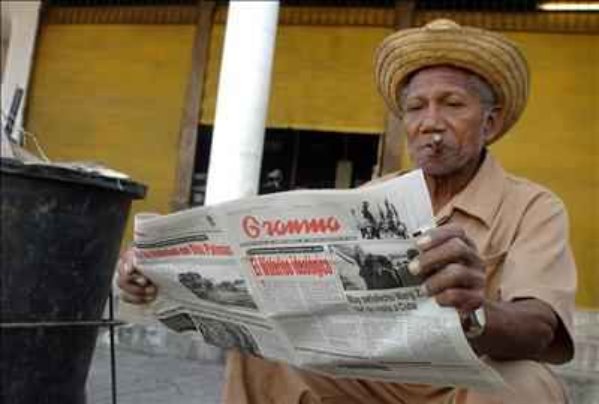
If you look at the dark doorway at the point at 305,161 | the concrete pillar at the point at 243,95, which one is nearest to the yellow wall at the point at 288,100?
the dark doorway at the point at 305,161

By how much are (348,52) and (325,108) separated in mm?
485

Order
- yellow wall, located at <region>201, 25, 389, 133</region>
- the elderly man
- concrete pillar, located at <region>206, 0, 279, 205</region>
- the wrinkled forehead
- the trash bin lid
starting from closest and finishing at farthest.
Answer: the elderly man
the trash bin lid
the wrinkled forehead
concrete pillar, located at <region>206, 0, 279, 205</region>
yellow wall, located at <region>201, 25, 389, 133</region>

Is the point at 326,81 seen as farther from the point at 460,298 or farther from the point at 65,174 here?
the point at 460,298

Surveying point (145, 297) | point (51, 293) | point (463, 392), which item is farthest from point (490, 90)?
point (51, 293)

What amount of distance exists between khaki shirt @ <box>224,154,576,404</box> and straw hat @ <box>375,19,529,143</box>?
0.16m

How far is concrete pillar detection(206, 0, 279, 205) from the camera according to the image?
4766 mm

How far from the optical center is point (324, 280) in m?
1.43

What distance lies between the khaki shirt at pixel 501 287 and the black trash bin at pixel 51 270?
365mm

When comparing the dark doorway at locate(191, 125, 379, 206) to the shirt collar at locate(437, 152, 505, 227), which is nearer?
the shirt collar at locate(437, 152, 505, 227)

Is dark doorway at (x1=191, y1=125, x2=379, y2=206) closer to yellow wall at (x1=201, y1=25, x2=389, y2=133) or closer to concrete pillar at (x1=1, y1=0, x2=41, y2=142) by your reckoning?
yellow wall at (x1=201, y1=25, x2=389, y2=133)

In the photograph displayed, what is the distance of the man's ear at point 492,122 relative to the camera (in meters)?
Answer: 1.91

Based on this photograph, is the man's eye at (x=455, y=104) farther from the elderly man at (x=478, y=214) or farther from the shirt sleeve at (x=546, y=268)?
the shirt sleeve at (x=546, y=268)

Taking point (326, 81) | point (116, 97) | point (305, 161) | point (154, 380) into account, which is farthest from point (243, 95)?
point (116, 97)

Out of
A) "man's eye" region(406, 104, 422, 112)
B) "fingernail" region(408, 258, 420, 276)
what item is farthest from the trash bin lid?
"fingernail" region(408, 258, 420, 276)
